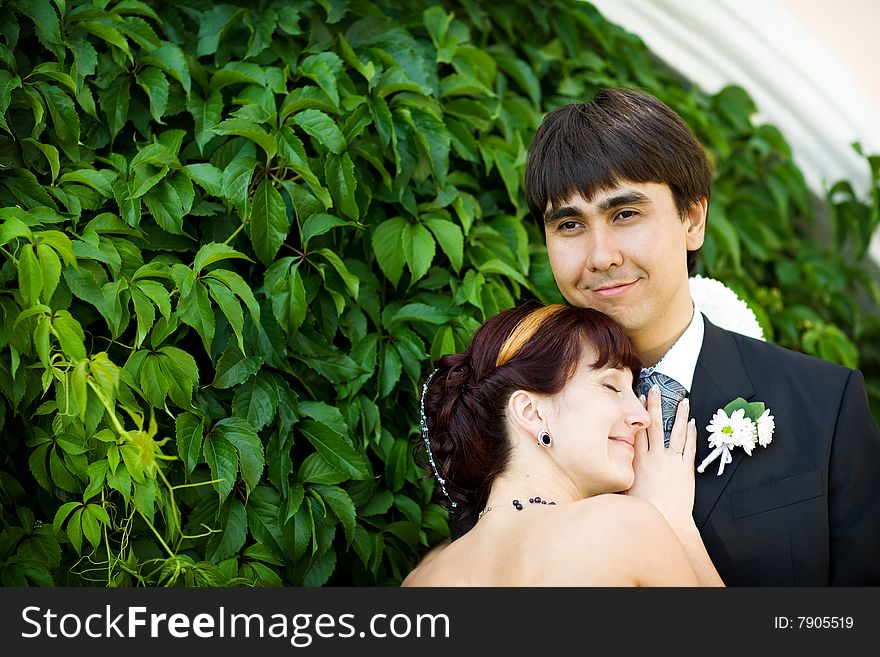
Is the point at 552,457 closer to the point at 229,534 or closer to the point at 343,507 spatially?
the point at 343,507

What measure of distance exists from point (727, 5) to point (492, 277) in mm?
1684

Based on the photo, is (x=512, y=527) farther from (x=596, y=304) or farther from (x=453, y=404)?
(x=596, y=304)

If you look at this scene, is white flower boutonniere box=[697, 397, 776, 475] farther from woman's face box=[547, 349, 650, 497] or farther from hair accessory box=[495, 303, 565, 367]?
hair accessory box=[495, 303, 565, 367]

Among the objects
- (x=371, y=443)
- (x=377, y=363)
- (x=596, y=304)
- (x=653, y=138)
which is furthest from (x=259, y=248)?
(x=653, y=138)

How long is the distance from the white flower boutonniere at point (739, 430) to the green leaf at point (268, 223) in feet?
3.73

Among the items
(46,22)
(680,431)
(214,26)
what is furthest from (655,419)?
(46,22)

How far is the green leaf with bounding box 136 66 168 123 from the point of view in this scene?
2463 millimetres

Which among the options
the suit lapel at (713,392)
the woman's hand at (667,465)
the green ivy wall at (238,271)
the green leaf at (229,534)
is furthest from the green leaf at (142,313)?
the suit lapel at (713,392)

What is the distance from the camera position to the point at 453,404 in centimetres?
217

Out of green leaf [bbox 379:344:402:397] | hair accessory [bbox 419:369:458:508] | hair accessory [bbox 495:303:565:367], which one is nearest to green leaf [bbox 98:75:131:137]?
green leaf [bbox 379:344:402:397]

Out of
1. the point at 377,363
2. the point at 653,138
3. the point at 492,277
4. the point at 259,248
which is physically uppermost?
the point at 653,138

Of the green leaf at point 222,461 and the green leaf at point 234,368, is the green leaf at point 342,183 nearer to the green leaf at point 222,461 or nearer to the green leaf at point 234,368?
the green leaf at point 234,368

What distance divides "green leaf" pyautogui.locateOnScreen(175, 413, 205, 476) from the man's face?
3.12 ft

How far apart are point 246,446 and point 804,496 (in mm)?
1274
